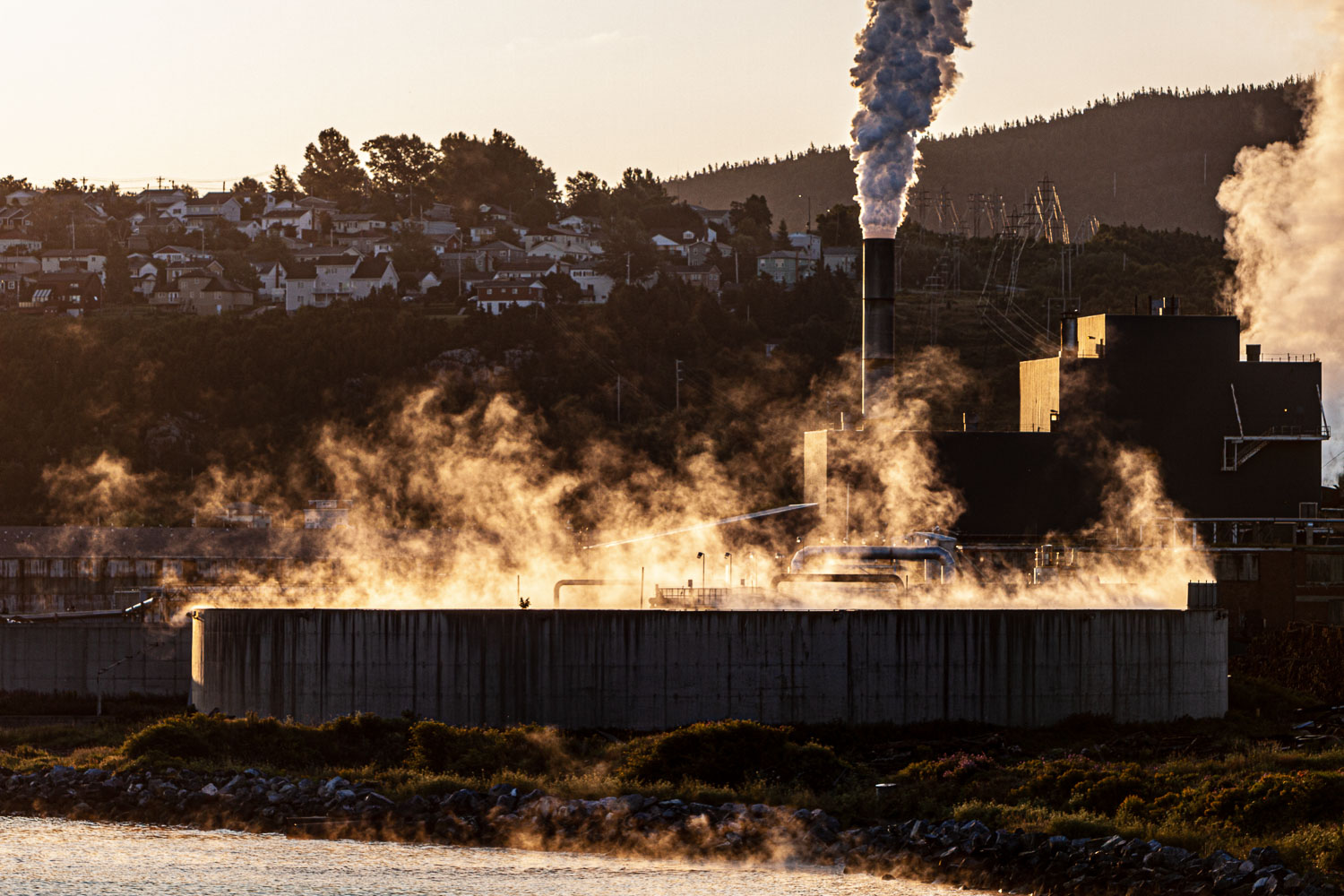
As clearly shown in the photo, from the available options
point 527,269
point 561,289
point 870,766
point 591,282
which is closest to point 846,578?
point 870,766

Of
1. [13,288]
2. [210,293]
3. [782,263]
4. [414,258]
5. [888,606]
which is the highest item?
[782,263]

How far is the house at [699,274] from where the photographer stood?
175000 mm

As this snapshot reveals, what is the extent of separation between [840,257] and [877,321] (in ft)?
375

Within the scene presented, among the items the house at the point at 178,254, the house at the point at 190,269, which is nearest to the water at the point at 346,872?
the house at the point at 190,269

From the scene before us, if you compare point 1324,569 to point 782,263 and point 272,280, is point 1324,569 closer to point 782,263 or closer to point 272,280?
point 782,263

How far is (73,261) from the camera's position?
191 m

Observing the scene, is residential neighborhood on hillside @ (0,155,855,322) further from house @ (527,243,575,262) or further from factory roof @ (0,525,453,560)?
factory roof @ (0,525,453,560)

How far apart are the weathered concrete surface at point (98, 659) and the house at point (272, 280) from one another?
4581 inches

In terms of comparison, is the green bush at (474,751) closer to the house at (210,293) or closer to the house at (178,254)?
the house at (210,293)

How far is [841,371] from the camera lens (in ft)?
438

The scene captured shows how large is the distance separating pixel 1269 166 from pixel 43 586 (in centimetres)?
6590

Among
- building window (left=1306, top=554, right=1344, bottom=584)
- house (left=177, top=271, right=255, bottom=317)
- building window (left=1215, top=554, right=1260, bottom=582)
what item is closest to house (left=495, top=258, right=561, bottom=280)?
house (left=177, top=271, right=255, bottom=317)

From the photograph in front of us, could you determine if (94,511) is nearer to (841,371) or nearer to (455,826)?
(841,371)

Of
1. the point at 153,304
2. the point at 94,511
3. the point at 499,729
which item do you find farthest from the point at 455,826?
the point at 153,304
